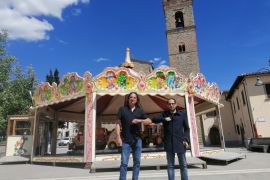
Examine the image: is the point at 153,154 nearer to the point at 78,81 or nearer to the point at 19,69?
the point at 78,81

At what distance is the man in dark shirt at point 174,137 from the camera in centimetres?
429

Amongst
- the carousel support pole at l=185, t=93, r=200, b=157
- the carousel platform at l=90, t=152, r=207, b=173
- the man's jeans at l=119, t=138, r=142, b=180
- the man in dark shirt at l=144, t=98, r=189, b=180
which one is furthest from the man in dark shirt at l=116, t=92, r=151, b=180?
the carousel support pole at l=185, t=93, r=200, b=157

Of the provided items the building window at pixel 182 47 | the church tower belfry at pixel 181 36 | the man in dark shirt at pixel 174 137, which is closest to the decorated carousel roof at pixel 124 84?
the man in dark shirt at pixel 174 137

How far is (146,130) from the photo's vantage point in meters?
14.6

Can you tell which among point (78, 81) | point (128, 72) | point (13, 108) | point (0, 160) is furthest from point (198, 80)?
point (13, 108)

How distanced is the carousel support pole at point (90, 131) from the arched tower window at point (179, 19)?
28.6 meters

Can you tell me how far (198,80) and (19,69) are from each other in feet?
88.4

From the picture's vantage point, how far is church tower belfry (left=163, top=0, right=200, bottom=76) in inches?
1271

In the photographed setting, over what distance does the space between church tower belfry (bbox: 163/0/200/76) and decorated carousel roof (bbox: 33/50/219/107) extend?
71.3ft

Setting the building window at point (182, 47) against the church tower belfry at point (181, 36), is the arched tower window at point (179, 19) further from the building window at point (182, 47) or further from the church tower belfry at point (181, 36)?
the building window at point (182, 47)

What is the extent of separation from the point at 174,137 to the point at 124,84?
18.9 ft

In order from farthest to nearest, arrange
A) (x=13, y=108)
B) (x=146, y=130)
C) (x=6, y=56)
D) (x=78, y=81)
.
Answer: (x=6, y=56) < (x=13, y=108) < (x=146, y=130) < (x=78, y=81)

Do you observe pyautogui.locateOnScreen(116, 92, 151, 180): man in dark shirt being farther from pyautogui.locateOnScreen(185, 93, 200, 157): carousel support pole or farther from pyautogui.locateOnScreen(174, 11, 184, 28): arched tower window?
pyautogui.locateOnScreen(174, 11, 184, 28): arched tower window

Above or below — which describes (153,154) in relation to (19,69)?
below
